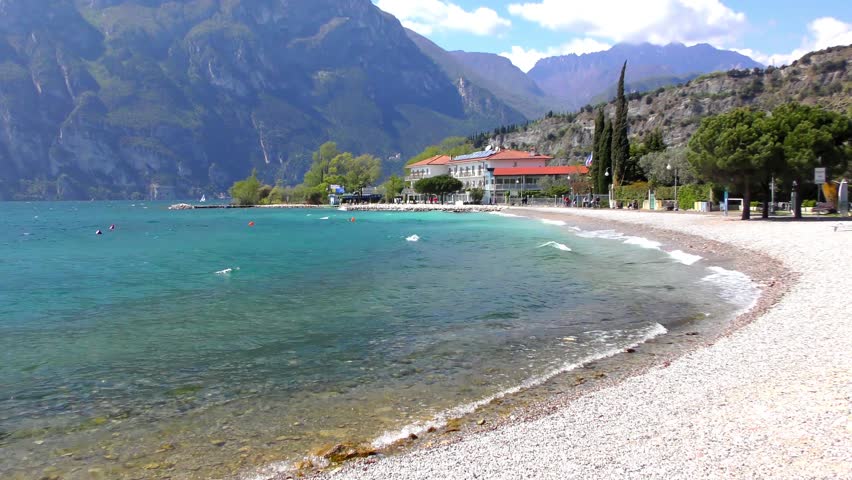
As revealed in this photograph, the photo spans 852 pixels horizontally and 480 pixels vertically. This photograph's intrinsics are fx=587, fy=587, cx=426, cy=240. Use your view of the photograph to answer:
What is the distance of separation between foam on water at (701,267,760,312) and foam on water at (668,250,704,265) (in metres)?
2.16

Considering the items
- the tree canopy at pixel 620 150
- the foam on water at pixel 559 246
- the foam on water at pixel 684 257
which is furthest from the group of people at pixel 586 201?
the foam on water at pixel 684 257

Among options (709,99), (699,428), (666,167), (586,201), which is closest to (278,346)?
(699,428)

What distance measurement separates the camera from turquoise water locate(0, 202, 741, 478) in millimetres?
7320

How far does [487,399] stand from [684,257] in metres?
19.5

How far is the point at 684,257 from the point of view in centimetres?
2494

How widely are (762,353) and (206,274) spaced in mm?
21048

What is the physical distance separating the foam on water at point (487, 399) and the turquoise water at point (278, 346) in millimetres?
80

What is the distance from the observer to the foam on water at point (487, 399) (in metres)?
7.09

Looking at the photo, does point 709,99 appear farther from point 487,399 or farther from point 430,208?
point 487,399

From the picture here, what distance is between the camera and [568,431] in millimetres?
6477

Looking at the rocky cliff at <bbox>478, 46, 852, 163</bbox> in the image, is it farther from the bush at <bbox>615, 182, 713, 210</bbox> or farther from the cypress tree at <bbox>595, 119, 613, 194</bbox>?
the bush at <bbox>615, 182, 713, 210</bbox>

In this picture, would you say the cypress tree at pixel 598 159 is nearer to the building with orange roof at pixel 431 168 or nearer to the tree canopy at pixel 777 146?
the tree canopy at pixel 777 146

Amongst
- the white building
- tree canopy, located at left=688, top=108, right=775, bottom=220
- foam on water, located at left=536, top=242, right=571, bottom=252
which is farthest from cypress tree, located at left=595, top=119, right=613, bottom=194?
foam on water, located at left=536, top=242, right=571, bottom=252

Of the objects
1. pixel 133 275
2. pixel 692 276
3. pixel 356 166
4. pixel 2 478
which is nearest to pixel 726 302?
pixel 692 276
